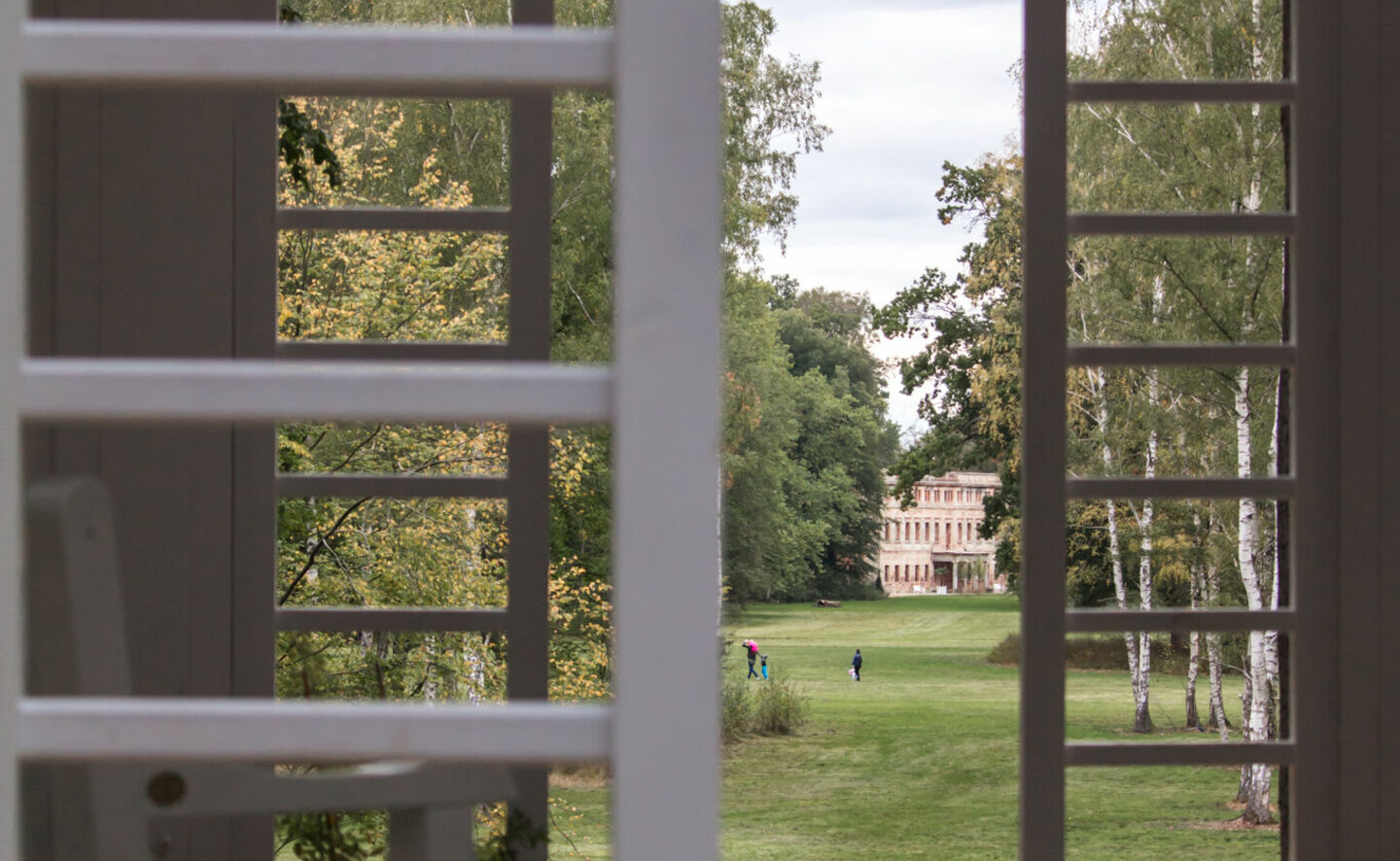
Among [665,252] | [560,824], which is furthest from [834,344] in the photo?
[665,252]

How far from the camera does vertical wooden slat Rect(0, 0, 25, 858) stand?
1.54ft

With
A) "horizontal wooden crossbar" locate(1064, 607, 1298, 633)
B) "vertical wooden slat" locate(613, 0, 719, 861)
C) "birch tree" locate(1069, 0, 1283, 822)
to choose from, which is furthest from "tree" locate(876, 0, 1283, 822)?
"vertical wooden slat" locate(613, 0, 719, 861)

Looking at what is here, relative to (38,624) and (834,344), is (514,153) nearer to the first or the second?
(38,624)

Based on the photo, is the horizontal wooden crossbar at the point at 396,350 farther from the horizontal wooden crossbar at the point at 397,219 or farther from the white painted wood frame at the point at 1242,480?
the white painted wood frame at the point at 1242,480

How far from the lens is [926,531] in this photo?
14.2 m

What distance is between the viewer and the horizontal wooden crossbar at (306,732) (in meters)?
0.46

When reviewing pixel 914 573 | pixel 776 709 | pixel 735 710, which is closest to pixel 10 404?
pixel 735 710

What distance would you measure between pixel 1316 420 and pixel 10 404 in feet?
5.18

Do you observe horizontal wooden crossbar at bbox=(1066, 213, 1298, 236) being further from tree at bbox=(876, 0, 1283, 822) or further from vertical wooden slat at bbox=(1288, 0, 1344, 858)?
tree at bbox=(876, 0, 1283, 822)

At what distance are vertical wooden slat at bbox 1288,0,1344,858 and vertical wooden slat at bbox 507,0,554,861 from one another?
3.15 feet

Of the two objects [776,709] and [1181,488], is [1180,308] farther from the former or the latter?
[776,709]

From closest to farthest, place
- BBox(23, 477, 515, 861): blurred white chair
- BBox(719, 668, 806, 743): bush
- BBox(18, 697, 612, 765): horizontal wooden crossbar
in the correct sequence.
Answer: BBox(18, 697, 612, 765): horizontal wooden crossbar → BBox(23, 477, 515, 861): blurred white chair → BBox(719, 668, 806, 743): bush

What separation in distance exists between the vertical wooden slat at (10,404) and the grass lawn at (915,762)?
9.14m

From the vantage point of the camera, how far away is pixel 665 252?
471 millimetres
